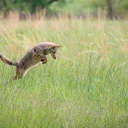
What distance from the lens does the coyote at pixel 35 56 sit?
425cm

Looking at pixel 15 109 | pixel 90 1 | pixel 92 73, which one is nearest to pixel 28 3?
pixel 90 1

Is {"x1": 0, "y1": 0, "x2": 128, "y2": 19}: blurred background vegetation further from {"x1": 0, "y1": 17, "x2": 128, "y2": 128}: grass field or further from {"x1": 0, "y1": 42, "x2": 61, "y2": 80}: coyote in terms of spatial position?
{"x1": 0, "y1": 42, "x2": 61, "y2": 80}: coyote

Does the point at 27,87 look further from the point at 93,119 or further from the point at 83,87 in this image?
the point at 93,119

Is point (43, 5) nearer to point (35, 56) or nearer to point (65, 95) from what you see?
point (35, 56)

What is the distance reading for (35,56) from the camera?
4.45m

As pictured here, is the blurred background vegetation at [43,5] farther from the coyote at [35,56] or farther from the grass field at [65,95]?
the coyote at [35,56]

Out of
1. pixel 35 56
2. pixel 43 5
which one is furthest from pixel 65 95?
pixel 43 5

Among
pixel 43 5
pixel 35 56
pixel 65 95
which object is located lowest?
pixel 43 5

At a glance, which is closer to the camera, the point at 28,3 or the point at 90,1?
the point at 28,3

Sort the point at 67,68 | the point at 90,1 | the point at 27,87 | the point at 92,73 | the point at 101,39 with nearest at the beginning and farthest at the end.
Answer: the point at 27,87
the point at 92,73
the point at 67,68
the point at 101,39
the point at 90,1

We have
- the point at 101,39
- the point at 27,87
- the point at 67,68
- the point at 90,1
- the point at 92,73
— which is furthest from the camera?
the point at 90,1

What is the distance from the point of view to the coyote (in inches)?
167

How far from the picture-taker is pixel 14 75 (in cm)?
491

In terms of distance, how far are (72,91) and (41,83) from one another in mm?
539
